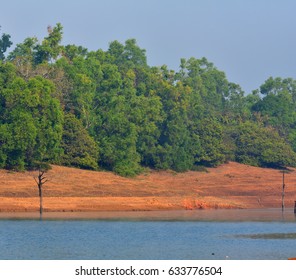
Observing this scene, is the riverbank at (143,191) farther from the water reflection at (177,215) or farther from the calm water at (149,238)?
the calm water at (149,238)

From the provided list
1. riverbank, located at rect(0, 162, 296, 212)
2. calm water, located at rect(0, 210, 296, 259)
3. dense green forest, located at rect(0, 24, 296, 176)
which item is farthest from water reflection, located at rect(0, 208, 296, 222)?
dense green forest, located at rect(0, 24, 296, 176)

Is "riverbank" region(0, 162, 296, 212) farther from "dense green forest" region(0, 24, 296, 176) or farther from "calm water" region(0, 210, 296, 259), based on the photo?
"calm water" region(0, 210, 296, 259)

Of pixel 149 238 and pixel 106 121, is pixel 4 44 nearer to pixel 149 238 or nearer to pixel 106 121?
pixel 106 121

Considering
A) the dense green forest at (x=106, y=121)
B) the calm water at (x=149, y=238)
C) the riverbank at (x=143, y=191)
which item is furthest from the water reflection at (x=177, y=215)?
the dense green forest at (x=106, y=121)

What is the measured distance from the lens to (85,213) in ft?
335

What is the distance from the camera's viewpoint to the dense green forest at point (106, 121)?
381ft

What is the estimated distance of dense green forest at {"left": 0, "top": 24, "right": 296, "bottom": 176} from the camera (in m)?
116

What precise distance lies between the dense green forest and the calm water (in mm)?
24544

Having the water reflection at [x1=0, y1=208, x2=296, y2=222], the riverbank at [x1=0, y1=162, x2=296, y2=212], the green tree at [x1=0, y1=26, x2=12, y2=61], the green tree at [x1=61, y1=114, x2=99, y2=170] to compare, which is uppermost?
the green tree at [x1=0, y1=26, x2=12, y2=61]

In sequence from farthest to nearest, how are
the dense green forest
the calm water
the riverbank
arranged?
the dense green forest, the riverbank, the calm water

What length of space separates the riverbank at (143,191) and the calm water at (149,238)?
11342 mm

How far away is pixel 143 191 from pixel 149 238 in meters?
43.5

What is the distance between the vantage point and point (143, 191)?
119 meters

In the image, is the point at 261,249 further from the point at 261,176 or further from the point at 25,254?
the point at 261,176
